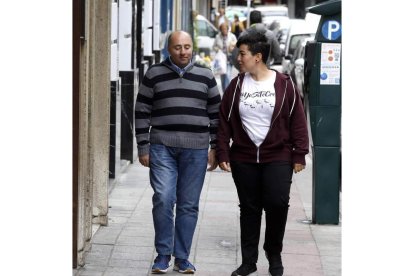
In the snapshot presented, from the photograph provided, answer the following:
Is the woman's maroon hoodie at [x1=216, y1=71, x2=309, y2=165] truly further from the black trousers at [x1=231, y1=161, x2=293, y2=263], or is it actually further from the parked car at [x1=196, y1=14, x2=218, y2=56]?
the parked car at [x1=196, y1=14, x2=218, y2=56]

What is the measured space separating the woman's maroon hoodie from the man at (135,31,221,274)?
0.17 meters

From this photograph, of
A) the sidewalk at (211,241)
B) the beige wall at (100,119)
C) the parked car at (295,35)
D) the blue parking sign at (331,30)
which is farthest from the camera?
the parked car at (295,35)

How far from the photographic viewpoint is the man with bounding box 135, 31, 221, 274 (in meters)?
7.34

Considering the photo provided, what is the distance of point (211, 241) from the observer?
8766 mm

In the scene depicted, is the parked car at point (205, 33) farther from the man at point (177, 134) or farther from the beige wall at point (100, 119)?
the man at point (177, 134)

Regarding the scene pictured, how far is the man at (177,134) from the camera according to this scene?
7340mm

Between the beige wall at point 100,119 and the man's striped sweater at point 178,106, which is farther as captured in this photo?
the beige wall at point 100,119

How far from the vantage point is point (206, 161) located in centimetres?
750

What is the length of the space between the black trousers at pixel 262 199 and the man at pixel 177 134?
28 cm

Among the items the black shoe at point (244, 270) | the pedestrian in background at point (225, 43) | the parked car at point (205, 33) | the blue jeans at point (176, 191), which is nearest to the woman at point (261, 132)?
the blue jeans at point (176, 191)
